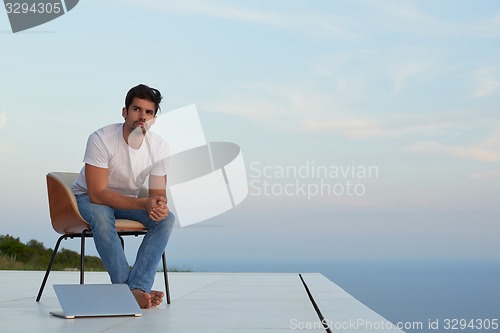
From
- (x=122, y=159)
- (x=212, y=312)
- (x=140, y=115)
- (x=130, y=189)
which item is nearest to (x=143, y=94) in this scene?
(x=140, y=115)

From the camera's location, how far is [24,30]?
7398 mm

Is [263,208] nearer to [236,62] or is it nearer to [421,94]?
[236,62]

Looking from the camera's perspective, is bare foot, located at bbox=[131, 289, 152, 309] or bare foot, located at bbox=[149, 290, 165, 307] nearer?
bare foot, located at bbox=[131, 289, 152, 309]

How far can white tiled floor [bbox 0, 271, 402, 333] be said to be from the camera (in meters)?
2.51

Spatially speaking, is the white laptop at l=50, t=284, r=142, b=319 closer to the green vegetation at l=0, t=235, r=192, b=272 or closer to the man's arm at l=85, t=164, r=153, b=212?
the man's arm at l=85, t=164, r=153, b=212

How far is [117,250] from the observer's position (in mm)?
3162

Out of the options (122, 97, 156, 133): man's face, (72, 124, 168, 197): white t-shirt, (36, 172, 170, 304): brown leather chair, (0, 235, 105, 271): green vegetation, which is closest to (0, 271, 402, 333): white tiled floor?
(36, 172, 170, 304): brown leather chair

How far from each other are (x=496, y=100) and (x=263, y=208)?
5444mm

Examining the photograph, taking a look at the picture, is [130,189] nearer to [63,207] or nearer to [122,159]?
[122,159]

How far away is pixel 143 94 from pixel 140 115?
104mm

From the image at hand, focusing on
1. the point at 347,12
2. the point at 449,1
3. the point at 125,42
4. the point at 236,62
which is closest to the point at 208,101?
the point at 236,62

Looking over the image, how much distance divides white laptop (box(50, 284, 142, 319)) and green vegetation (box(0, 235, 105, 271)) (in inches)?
216

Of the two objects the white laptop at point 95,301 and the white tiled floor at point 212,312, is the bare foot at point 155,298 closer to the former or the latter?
the white tiled floor at point 212,312

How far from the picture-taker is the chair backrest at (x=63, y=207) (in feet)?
10.6
